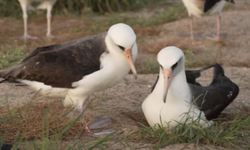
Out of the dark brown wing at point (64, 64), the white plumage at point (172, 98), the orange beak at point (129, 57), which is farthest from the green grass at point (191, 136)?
the dark brown wing at point (64, 64)

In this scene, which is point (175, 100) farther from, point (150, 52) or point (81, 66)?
point (150, 52)

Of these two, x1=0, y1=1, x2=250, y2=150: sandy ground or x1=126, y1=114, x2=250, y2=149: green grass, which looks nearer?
x1=126, y1=114, x2=250, y2=149: green grass

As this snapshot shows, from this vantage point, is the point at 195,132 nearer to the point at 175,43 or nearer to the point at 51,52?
the point at 51,52

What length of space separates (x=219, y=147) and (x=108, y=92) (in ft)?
5.41

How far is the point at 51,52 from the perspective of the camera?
4102 millimetres

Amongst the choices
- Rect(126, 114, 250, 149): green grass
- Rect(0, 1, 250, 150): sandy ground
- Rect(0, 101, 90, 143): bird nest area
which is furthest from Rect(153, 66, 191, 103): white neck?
Rect(0, 101, 90, 143): bird nest area

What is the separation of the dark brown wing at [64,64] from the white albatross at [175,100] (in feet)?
1.69

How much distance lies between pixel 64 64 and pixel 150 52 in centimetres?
311

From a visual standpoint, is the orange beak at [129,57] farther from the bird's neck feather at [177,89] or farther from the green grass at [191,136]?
the green grass at [191,136]

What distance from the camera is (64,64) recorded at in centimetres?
403

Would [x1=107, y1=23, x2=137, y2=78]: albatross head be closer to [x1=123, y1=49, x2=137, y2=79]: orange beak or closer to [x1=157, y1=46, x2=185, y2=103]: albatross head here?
[x1=123, y1=49, x2=137, y2=79]: orange beak

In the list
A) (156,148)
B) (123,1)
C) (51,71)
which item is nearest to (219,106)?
(156,148)

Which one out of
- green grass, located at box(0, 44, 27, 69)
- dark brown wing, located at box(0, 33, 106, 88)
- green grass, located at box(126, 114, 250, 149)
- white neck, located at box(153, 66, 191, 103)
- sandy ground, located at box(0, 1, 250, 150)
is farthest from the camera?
green grass, located at box(0, 44, 27, 69)

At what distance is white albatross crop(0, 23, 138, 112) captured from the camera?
3.91 metres
